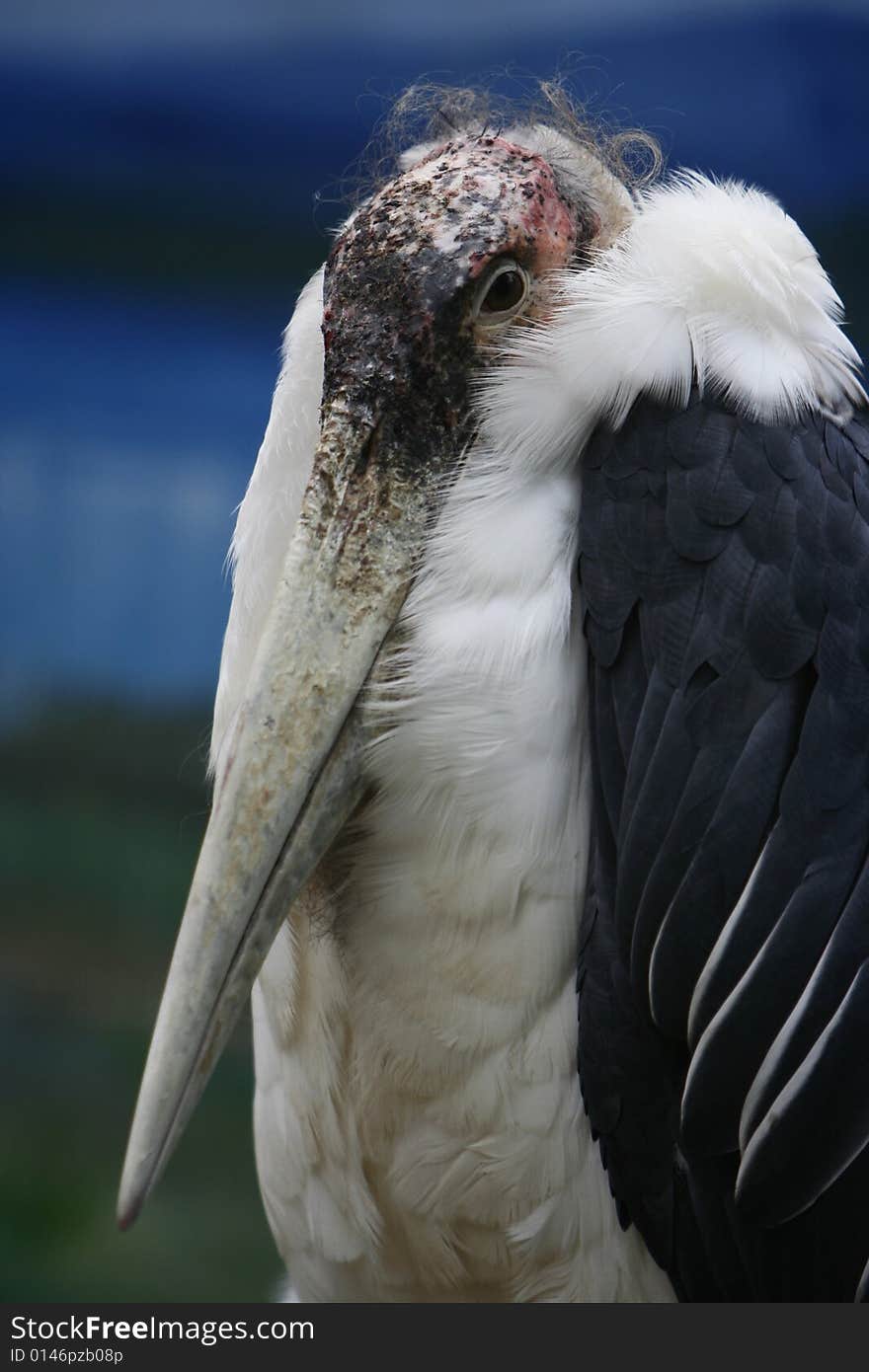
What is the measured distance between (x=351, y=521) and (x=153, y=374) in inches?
84.4

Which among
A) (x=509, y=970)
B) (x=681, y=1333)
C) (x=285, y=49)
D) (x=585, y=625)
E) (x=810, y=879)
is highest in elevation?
(x=285, y=49)

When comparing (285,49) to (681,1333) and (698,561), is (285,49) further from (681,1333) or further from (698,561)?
(681,1333)

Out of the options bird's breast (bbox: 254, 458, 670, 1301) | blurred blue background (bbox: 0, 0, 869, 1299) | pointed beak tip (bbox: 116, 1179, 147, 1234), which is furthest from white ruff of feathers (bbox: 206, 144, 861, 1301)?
blurred blue background (bbox: 0, 0, 869, 1299)

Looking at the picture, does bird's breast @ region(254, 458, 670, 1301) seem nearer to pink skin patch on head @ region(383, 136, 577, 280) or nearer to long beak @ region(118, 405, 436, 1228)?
long beak @ region(118, 405, 436, 1228)

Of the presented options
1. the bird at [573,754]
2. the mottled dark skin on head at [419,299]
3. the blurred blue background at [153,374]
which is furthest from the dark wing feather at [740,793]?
the blurred blue background at [153,374]

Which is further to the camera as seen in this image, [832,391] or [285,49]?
[285,49]

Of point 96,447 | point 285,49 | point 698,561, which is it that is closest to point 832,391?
point 698,561

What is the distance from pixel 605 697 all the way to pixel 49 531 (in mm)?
2275

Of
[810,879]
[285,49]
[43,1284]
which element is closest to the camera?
[810,879]

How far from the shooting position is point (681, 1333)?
3.62ft

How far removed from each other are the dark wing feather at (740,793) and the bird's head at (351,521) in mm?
146

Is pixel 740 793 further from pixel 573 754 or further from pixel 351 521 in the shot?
pixel 351 521

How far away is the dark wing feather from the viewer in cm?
105

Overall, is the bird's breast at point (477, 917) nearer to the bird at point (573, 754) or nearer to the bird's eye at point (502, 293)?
the bird at point (573, 754)
